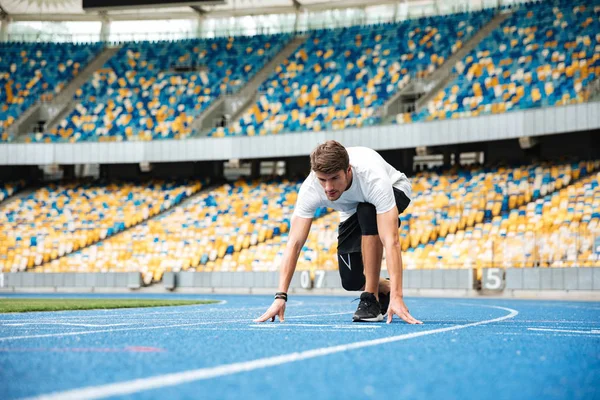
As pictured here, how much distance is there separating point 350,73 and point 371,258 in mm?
25968

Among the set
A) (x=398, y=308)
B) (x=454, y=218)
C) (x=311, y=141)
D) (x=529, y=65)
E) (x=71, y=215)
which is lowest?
(x=398, y=308)

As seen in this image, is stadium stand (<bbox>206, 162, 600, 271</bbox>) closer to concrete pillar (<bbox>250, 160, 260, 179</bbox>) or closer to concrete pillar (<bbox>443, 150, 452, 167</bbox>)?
concrete pillar (<bbox>443, 150, 452, 167</bbox>)

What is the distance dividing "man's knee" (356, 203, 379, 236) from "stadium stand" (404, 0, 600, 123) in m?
19.7

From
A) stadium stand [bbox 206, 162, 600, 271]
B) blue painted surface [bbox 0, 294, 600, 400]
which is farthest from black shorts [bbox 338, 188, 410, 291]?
stadium stand [bbox 206, 162, 600, 271]

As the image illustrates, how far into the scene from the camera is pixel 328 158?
5.57m

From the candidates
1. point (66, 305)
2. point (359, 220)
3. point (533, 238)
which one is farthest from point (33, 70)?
point (359, 220)

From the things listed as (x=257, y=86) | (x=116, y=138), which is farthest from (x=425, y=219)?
(x=116, y=138)

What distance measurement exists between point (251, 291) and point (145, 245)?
5077 mm

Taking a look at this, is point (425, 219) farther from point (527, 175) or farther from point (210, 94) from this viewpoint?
point (210, 94)

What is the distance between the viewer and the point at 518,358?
3.64 metres

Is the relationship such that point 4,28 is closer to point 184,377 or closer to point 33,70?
point 33,70

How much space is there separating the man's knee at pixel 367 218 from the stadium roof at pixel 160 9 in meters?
30.5

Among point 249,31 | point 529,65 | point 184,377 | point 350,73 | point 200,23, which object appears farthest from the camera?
point 200,23

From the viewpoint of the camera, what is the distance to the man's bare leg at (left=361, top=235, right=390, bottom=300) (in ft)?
20.7
